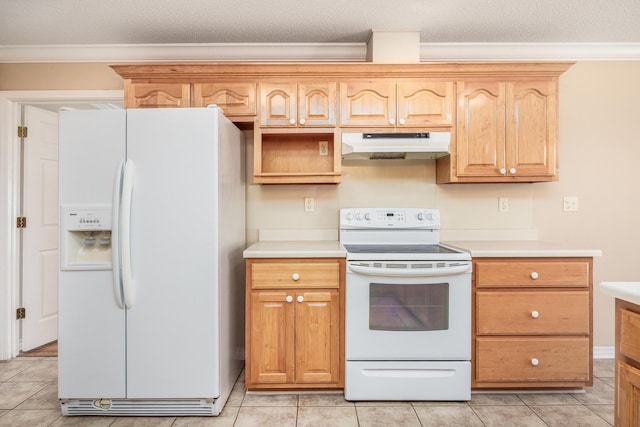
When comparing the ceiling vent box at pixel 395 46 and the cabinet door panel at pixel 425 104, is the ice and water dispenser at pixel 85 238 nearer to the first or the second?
the cabinet door panel at pixel 425 104

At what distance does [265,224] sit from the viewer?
115 inches

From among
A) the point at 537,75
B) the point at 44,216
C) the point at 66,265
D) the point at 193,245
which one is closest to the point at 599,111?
the point at 537,75

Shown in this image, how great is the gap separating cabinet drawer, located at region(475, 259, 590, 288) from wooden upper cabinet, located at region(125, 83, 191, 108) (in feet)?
7.16

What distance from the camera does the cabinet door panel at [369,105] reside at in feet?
8.46

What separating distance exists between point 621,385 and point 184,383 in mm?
1919

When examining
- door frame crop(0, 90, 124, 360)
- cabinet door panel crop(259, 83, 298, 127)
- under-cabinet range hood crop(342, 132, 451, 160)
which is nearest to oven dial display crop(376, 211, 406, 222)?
under-cabinet range hood crop(342, 132, 451, 160)

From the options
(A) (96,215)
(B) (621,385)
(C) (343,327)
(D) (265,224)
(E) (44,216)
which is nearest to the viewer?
(B) (621,385)

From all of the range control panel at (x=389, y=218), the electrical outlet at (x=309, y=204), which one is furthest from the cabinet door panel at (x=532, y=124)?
the electrical outlet at (x=309, y=204)

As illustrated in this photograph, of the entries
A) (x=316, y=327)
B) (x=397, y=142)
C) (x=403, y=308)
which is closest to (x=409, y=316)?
(x=403, y=308)

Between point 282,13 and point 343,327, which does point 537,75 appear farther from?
point 343,327

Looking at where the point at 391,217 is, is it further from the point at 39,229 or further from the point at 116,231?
the point at 39,229

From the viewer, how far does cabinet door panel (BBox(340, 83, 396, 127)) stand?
2580 millimetres

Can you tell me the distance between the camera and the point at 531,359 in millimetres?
2264

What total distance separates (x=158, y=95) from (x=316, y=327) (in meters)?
1.85
